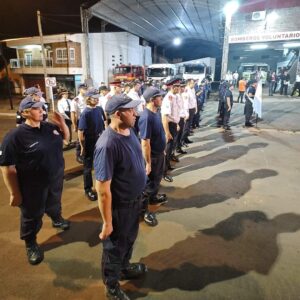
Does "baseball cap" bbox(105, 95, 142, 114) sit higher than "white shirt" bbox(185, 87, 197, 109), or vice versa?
"baseball cap" bbox(105, 95, 142, 114)

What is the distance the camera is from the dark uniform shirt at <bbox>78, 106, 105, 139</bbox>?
4.97 meters

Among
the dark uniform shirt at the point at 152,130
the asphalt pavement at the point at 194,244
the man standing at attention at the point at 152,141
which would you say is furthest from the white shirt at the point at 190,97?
the dark uniform shirt at the point at 152,130

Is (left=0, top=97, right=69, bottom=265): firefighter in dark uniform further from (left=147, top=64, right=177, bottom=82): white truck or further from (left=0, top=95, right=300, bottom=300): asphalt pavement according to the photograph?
(left=147, top=64, right=177, bottom=82): white truck

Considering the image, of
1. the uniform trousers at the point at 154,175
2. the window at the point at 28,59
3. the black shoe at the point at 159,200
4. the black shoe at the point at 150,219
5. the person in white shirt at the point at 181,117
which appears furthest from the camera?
the window at the point at 28,59

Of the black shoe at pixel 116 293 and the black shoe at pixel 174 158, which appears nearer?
the black shoe at pixel 116 293

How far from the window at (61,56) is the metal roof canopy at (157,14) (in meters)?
6.17

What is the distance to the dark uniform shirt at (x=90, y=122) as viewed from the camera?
16.3ft

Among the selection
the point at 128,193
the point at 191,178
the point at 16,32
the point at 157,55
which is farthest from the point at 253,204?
the point at 157,55

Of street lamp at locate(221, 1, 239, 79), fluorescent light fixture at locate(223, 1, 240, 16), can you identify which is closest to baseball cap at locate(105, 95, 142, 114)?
street lamp at locate(221, 1, 239, 79)

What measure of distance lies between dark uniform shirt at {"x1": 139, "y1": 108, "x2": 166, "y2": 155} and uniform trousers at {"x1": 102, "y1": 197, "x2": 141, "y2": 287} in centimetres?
158

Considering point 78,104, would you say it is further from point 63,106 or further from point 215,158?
point 215,158

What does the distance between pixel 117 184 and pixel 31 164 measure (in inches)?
51.4

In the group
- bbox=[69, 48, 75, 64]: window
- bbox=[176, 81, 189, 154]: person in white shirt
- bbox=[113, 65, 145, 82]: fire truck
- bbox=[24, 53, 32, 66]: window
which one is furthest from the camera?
bbox=[24, 53, 32, 66]: window

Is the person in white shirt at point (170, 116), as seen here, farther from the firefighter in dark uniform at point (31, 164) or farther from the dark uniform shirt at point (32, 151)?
the dark uniform shirt at point (32, 151)
